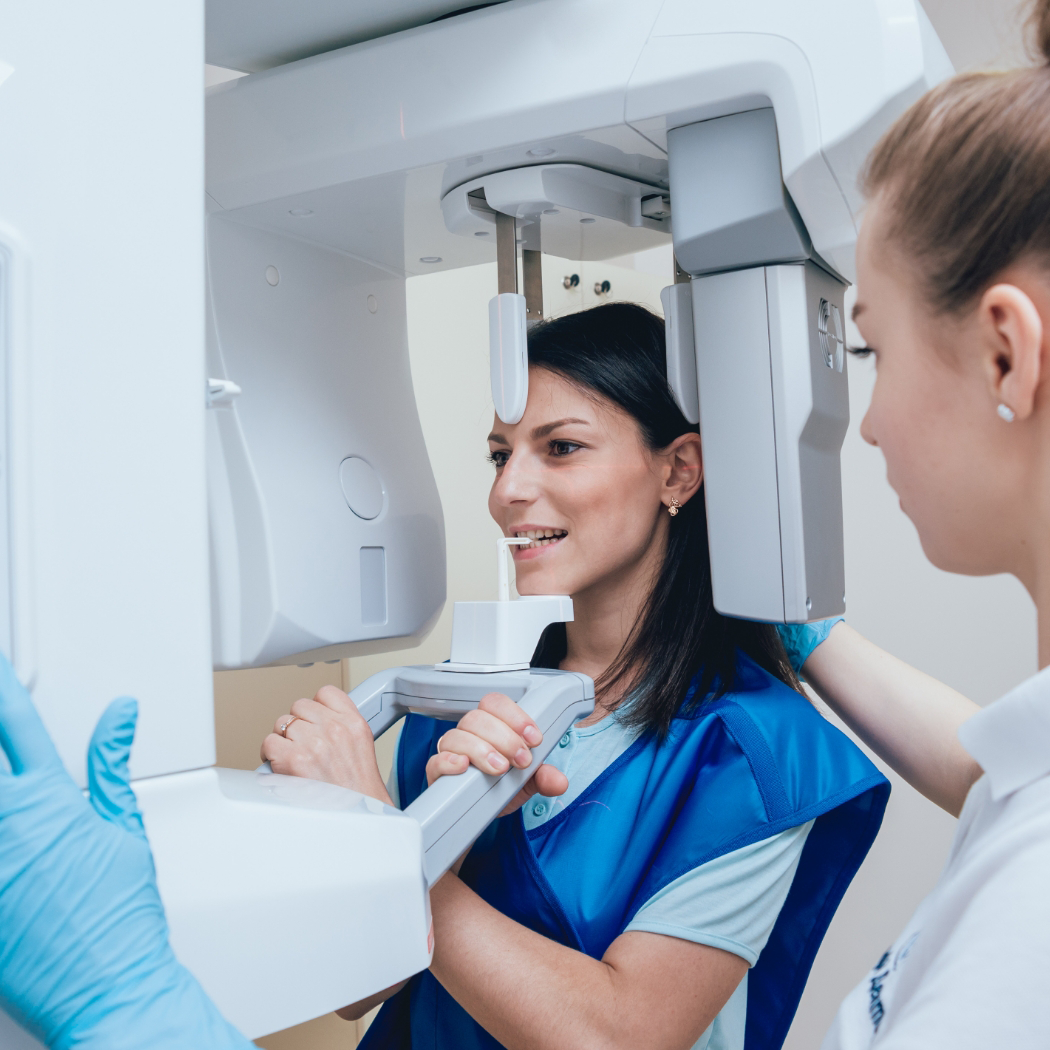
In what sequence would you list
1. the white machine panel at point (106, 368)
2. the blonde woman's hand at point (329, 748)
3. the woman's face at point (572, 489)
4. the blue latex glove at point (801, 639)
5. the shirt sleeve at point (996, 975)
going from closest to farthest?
the shirt sleeve at point (996, 975), the white machine panel at point (106, 368), the blonde woman's hand at point (329, 748), the woman's face at point (572, 489), the blue latex glove at point (801, 639)

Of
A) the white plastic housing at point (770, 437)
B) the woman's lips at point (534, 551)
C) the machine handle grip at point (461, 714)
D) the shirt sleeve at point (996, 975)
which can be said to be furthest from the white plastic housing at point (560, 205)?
the shirt sleeve at point (996, 975)

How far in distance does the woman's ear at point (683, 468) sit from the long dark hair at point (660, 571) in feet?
0.05

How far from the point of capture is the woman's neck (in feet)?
4.12

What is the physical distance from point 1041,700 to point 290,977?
46cm

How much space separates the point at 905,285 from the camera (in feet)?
1.88

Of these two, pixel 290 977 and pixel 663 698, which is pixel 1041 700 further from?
pixel 663 698

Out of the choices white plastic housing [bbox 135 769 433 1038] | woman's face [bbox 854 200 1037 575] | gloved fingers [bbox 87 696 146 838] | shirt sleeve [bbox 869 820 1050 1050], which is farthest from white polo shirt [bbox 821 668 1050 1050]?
gloved fingers [bbox 87 696 146 838]

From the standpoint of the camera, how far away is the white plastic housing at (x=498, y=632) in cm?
95

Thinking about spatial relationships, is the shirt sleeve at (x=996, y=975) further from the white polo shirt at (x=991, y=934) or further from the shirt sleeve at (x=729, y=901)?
the shirt sleeve at (x=729, y=901)

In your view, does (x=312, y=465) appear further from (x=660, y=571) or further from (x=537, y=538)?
(x=660, y=571)

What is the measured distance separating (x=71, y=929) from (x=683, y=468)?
36.0 inches

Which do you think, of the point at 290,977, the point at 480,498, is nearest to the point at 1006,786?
the point at 290,977

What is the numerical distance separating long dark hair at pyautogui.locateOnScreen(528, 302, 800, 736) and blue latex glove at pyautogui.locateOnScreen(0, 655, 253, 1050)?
719 millimetres

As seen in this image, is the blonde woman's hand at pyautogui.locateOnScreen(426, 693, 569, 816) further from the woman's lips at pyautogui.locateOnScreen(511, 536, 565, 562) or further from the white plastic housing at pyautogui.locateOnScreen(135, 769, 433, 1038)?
the woman's lips at pyautogui.locateOnScreen(511, 536, 565, 562)
